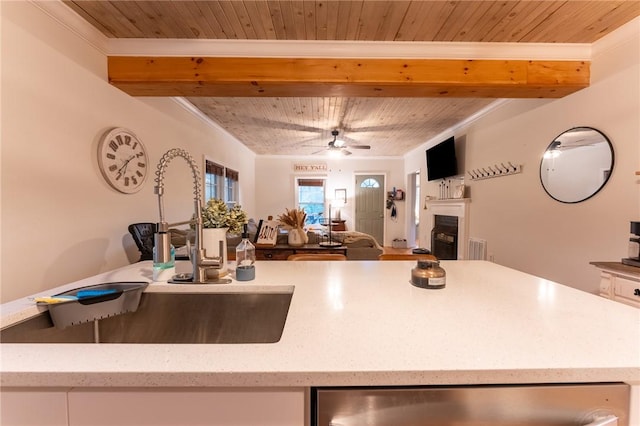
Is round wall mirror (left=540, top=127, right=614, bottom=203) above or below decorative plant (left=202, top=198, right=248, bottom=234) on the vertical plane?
above

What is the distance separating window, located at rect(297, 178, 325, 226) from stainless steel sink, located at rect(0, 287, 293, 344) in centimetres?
626

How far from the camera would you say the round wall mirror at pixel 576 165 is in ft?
7.24

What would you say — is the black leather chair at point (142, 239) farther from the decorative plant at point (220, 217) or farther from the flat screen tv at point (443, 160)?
the flat screen tv at point (443, 160)

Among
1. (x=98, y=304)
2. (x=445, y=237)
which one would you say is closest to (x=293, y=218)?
(x=98, y=304)

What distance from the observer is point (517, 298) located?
3.32ft

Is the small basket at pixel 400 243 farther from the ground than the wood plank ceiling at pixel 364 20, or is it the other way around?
the wood plank ceiling at pixel 364 20

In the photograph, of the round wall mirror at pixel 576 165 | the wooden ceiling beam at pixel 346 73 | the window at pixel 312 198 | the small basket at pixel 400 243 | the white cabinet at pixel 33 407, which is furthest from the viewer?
the window at pixel 312 198

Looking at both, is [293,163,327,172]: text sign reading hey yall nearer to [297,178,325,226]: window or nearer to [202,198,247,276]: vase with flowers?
[297,178,325,226]: window

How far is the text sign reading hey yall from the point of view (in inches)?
289

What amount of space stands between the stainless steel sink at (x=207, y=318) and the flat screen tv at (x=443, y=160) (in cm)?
424

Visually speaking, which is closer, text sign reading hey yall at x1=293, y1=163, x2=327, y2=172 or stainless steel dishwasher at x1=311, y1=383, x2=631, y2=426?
stainless steel dishwasher at x1=311, y1=383, x2=631, y2=426

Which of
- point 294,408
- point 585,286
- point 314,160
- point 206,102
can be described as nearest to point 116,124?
point 206,102

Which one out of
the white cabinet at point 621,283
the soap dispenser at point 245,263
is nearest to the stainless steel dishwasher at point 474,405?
the soap dispenser at point 245,263

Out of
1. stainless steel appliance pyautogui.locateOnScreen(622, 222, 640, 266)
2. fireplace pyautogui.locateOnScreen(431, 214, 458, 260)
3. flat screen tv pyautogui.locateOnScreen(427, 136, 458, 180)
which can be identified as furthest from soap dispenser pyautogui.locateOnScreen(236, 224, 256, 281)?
flat screen tv pyautogui.locateOnScreen(427, 136, 458, 180)
